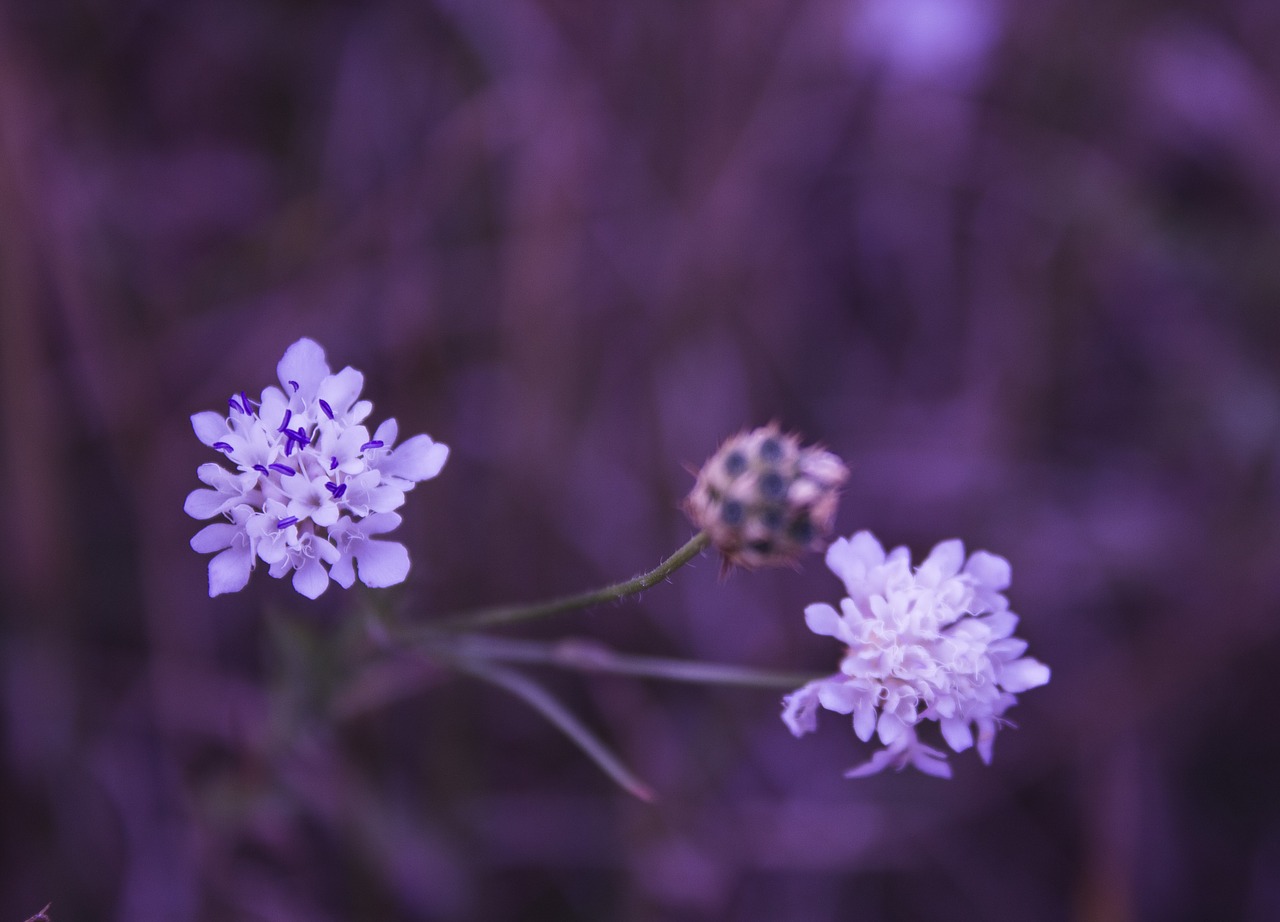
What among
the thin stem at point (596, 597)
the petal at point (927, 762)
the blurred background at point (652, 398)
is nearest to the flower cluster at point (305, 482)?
the thin stem at point (596, 597)

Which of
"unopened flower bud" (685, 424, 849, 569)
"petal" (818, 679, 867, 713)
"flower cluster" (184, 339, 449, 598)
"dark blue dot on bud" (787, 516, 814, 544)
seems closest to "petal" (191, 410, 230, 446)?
"flower cluster" (184, 339, 449, 598)

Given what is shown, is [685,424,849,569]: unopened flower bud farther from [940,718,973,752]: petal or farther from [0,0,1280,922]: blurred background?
[0,0,1280,922]: blurred background

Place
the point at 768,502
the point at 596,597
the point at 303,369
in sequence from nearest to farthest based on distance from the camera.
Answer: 1. the point at 768,502
2. the point at 596,597
3. the point at 303,369

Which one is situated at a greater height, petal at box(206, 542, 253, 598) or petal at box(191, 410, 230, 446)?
petal at box(191, 410, 230, 446)

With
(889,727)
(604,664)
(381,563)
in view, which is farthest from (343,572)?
(889,727)

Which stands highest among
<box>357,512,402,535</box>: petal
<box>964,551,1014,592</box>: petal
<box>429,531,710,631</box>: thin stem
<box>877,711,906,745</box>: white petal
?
<box>964,551,1014,592</box>: petal

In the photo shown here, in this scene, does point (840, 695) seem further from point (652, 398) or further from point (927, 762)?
point (652, 398)

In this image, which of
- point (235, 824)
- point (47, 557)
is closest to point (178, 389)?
point (47, 557)
